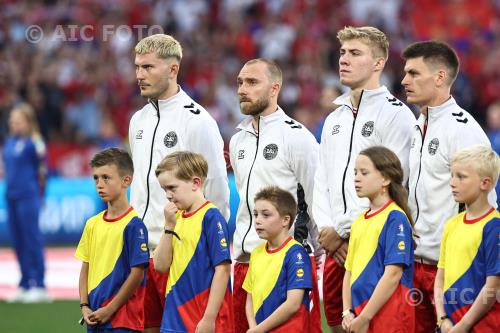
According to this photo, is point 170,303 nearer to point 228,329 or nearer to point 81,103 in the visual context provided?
point 228,329

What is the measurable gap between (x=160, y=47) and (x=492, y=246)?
107 inches

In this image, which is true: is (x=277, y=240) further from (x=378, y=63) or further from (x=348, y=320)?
(x=378, y=63)

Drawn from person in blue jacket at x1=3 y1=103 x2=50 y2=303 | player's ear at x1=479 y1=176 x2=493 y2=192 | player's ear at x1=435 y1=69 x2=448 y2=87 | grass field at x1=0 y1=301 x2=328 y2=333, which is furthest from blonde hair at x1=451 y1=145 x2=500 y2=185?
person in blue jacket at x1=3 y1=103 x2=50 y2=303

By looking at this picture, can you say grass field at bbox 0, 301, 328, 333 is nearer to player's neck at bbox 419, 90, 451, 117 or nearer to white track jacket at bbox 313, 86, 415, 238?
white track jacket at bbox 313, 86, 415, 238

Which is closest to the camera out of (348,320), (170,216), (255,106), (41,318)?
(348,320)

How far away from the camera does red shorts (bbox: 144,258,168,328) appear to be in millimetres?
7338

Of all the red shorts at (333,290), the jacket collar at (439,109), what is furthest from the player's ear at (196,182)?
the jacket collar at (439,109)

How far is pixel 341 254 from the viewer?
7.02 m

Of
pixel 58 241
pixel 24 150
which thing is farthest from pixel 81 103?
pixel 24 150

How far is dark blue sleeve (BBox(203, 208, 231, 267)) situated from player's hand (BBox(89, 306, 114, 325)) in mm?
735

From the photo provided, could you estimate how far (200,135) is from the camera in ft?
24.1

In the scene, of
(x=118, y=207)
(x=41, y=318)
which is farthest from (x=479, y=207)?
(x=41, y=318)

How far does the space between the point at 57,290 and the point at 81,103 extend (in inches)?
263

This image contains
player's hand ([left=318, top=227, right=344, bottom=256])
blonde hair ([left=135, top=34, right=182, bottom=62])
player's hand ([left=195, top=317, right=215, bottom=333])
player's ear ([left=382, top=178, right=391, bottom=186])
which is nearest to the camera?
player's ear ([left=382, top=178, right=391, bottom=186])
